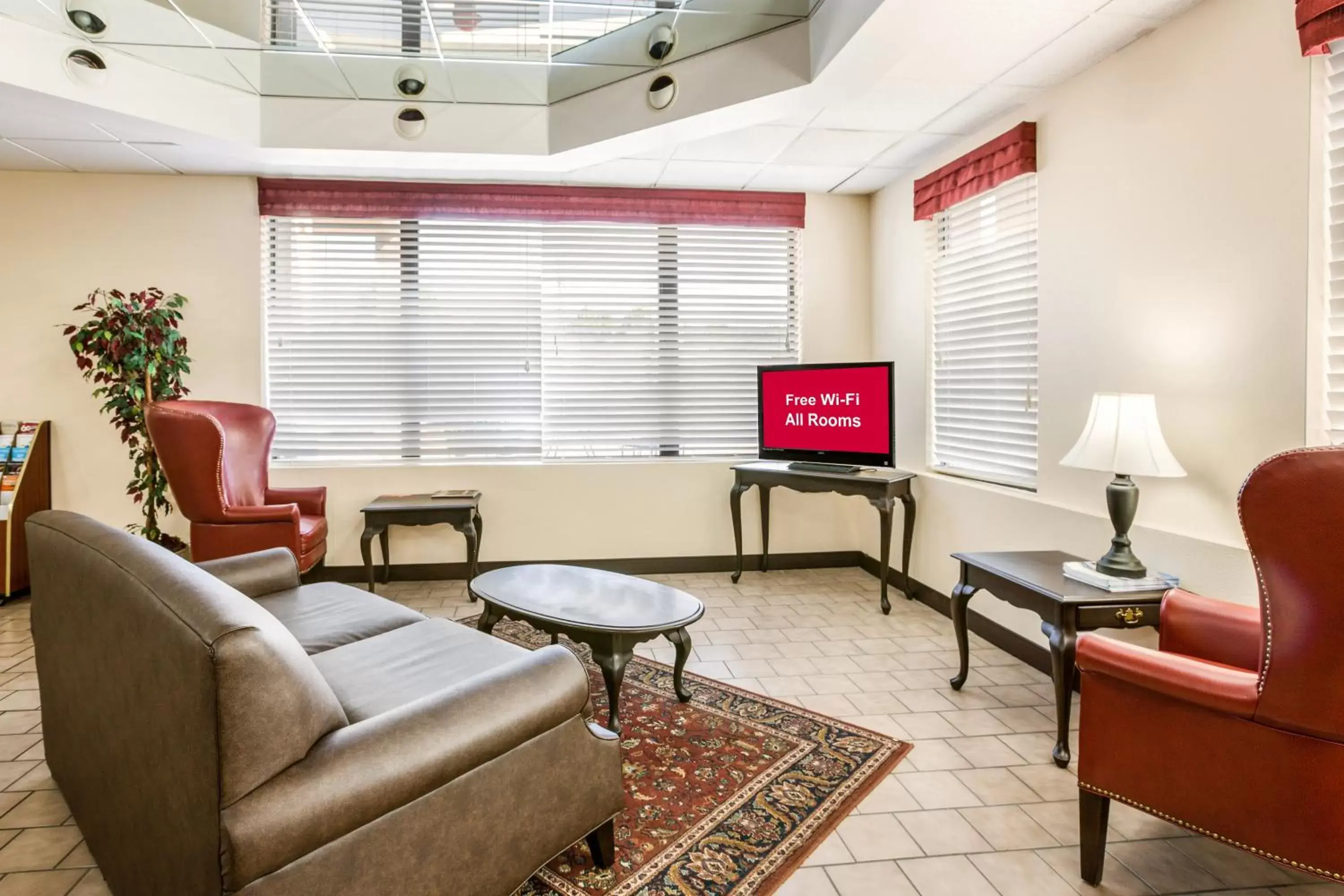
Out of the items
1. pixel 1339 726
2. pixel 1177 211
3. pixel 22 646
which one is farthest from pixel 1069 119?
pixel 22 646

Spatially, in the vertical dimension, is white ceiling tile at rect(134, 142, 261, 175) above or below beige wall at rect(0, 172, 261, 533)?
above

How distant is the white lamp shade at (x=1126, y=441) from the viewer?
93.7 inches

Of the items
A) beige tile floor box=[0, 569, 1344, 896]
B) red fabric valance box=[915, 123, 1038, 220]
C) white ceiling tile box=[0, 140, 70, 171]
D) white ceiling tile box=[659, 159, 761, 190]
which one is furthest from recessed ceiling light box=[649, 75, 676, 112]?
white ceiling tile box=[0, 140, 70, 171]

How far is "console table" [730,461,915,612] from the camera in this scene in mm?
4062

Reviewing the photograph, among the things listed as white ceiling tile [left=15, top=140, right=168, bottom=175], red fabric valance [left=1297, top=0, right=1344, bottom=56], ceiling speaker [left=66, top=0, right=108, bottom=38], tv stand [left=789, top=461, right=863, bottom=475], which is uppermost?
ceiling speaker [left=66, top=0, right=108, bottom=38]

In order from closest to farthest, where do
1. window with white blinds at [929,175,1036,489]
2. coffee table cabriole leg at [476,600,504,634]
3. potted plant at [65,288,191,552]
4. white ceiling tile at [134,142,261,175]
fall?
1. coffee table cabriole leg at [476,600,504,634]
2. window with white blinds at [929,175,1036,489]
3. white ceiling tile at [134,142,261,175]
4. potted plant at [65,288,191,552]

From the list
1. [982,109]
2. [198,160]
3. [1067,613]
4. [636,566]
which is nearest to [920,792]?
[1067,613]

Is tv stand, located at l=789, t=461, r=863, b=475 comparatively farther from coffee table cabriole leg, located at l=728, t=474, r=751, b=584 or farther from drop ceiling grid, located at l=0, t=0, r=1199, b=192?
drop ceiling grid, located at l=0, t=0, r=1199, b=192

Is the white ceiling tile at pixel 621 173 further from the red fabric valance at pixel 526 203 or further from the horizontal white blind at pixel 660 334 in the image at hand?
the horizontal white blind at pixel 660 334

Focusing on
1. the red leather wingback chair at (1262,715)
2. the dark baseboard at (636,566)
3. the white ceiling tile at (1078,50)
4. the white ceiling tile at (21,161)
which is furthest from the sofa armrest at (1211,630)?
the white ceiling tile at (21,161)

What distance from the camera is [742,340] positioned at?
5023 millimetres

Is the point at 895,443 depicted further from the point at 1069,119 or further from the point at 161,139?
the point at 161,139

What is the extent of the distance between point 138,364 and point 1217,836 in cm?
513

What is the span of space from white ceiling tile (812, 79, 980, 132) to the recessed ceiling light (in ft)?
2.51
